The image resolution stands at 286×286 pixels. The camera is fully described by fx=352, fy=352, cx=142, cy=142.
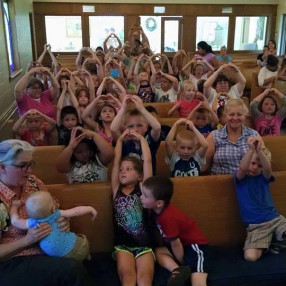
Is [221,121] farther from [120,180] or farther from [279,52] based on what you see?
[279,52]

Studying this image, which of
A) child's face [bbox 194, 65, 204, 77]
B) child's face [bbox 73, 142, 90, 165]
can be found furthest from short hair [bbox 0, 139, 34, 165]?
child's face [bbox 194, 65, 204, 77]

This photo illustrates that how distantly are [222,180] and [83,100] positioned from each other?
2126 mm

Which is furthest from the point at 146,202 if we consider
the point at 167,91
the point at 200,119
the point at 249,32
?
the point at 249,32

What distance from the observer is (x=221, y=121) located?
3.80 meters

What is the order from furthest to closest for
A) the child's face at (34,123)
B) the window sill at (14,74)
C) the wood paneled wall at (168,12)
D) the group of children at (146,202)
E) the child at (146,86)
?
the wood paneled wall at (168,12)
the window sill at (14,74)
the child at (146,86)
the child's face at (34,123)
the group of children at (146,202)

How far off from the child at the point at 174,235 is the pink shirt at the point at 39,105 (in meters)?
2.44

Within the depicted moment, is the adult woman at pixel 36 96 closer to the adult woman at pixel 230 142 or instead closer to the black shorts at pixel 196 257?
the adult woman at pixel 230 142

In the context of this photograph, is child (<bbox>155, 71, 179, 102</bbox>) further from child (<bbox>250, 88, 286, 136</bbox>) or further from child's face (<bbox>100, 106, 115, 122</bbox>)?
child's face (<bbox>100, 106, 115, 122</bbox>)

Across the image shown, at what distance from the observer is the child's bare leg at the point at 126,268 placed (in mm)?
2031

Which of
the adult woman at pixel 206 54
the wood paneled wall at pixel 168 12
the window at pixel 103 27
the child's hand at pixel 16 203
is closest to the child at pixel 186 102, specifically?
the child's hand at pixel 16 203

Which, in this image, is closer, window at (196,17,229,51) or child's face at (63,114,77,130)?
child's face at (63,114,77,130)

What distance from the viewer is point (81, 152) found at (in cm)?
259

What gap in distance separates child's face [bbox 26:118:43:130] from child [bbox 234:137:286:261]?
1979mm

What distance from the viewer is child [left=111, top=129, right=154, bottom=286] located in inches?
82.2
